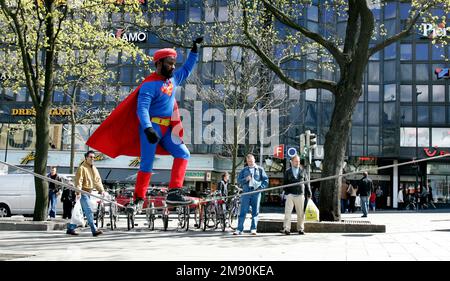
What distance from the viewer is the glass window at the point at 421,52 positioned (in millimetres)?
47469

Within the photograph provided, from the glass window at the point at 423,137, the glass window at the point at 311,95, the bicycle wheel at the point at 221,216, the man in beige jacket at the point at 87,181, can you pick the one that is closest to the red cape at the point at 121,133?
the man in beige jacket at the point at 87,181

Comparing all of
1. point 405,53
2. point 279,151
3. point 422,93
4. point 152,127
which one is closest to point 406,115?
point 422,93

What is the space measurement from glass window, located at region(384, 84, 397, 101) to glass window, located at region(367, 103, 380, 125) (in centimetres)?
103

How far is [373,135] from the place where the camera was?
1858 inches

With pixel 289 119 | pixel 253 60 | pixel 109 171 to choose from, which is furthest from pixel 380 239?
pixel 109 171

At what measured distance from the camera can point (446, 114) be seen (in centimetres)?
4753

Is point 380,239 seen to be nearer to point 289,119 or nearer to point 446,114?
point 289,119

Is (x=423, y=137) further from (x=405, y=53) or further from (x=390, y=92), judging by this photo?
(x=405, y=53)

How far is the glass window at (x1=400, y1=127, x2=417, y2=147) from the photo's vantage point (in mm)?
47188

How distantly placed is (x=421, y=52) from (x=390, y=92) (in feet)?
14.6

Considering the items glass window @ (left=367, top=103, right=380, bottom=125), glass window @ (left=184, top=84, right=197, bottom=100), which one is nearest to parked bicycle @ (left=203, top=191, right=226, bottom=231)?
glass window @ (left=184, top=84, right=197, bottom=100)

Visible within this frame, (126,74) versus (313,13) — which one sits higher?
(313,13)

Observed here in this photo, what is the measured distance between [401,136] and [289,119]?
1023cm

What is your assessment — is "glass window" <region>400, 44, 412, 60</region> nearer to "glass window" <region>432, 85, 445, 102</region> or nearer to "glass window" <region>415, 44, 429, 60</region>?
"glass window" <region>415, 44, 429, 60</region>
